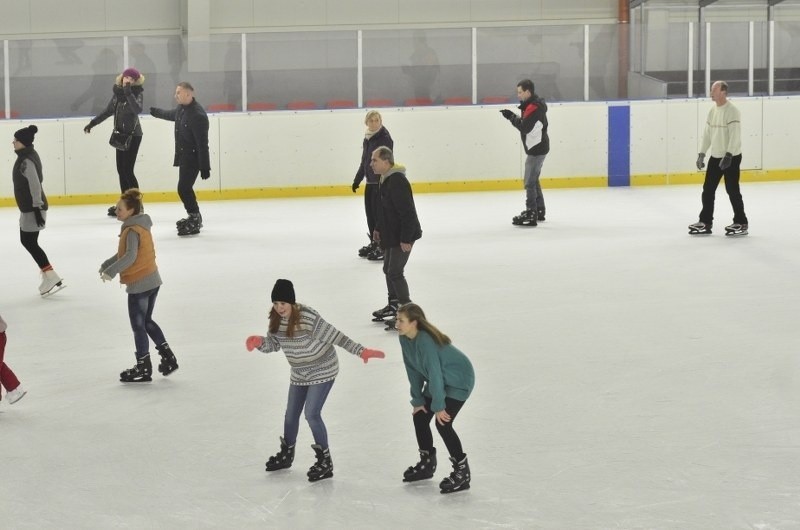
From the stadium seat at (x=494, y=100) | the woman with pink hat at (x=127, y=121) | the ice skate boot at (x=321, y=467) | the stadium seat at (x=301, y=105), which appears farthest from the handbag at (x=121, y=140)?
the ice skate boot at (x=321, y=467)

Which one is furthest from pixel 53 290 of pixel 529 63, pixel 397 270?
A: pixel 529 63

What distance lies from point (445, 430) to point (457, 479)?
0.71 feet

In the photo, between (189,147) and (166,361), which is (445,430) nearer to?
(166,361)

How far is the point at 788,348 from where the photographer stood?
25.8 ft

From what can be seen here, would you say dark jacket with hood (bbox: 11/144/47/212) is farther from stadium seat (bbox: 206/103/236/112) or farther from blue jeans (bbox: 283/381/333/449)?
stadium seat (bbox: 206/103/236/112)

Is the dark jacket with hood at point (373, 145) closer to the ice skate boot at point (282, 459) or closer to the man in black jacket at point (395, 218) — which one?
the man in black jacket at point (395, 218)

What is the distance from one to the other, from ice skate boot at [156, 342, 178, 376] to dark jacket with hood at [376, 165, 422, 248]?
1.67 meters

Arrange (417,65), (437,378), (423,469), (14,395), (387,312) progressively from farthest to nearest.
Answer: (417,65) < (387,312) < (14,395) < (423,469) < (437,378)

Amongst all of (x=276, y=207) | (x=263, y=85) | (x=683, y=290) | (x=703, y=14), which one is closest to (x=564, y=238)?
(x=683, y=290)

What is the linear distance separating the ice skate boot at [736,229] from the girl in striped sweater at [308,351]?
315 inches

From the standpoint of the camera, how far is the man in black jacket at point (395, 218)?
8.16 metres

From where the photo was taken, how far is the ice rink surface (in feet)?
17.0

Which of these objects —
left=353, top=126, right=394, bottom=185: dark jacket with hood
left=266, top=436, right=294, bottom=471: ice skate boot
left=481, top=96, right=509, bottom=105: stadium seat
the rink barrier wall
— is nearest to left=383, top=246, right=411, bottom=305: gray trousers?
left=353, top=126, right=394, bottom=185: dark jacket with hood

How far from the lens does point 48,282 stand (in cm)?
1033
